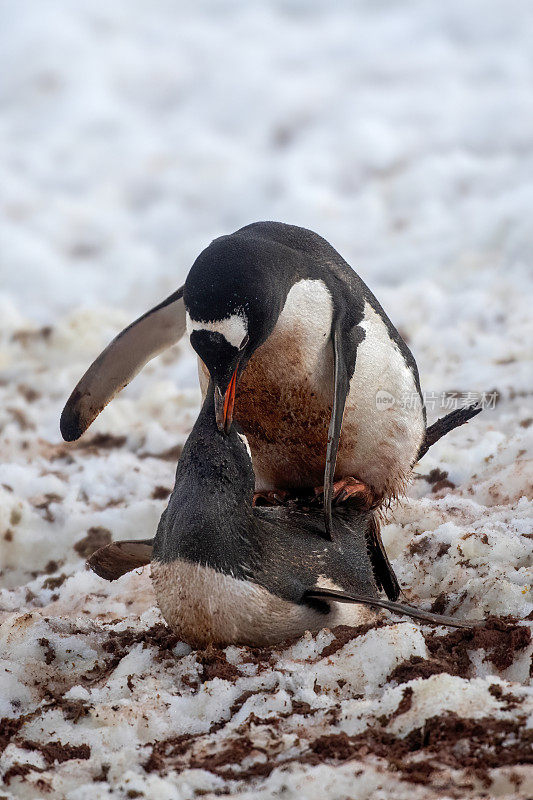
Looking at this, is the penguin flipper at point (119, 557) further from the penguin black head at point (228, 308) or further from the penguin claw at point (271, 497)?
the penguin black head at point (228, 308)

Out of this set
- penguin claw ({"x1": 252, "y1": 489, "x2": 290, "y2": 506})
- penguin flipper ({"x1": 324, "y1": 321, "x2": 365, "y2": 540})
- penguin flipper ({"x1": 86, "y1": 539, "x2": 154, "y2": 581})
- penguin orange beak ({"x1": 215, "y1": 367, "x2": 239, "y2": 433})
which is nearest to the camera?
penguin orange beak ({"x1": 215, "y1": 367, "x2": 239, "y2": 433})

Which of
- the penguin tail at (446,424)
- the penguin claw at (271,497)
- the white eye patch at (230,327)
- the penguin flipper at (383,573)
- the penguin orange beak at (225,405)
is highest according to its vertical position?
the white eye patch at (230,327)

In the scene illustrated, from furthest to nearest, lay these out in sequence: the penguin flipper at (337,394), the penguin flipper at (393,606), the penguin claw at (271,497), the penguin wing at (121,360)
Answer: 1. the penguin wing at (121,360)
2. the penguin claw at (271,497)
3. the penguin flipper at (337,394)
4. the penguin flipper at (393,606)

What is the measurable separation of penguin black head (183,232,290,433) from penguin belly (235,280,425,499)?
0.67 feet

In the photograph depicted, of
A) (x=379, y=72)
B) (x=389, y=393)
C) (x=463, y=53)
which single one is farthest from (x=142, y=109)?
(x=389, y=393)

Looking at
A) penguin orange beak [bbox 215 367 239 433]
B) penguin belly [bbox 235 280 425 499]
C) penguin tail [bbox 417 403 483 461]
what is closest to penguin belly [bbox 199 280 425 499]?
penguin belly [bbox 235 280 425 499]

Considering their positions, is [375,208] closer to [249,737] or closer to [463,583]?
[463,583]

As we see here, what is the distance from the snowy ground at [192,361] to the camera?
5.19 ft

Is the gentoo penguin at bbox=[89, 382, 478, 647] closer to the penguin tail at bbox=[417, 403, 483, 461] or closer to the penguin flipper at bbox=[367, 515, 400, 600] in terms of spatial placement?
the penguin flipper at bbox=[367, 515, 400, 600]

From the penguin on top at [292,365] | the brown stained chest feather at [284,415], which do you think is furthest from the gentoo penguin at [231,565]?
the brown stained chest feather at [284,415]

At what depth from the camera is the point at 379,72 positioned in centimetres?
749

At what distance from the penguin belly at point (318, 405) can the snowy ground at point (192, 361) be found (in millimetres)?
275

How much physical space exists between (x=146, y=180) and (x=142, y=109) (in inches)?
36.4

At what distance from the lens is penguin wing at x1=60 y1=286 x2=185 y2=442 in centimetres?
278
